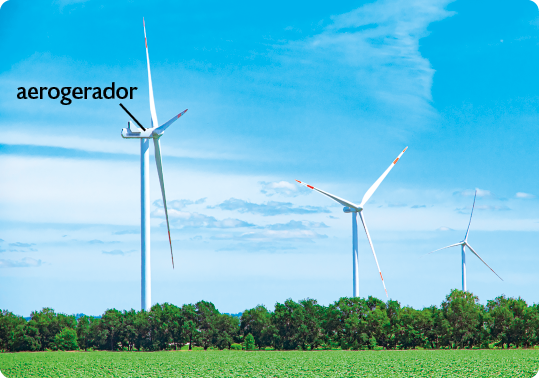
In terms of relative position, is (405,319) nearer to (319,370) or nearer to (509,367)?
(509,367)

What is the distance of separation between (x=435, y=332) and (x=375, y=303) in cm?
1082

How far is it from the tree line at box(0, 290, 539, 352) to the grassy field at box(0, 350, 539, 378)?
11411mm

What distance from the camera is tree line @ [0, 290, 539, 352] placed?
90625mm

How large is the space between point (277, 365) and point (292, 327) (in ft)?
101

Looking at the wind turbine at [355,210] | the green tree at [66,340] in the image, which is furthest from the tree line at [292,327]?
the wind turbine at [355,210]

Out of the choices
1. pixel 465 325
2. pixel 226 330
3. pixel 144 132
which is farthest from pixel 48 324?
pixel 465 325

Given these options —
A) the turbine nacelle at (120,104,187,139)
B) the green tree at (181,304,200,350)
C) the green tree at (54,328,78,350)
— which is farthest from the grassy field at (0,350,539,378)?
the turbine nacelle at (120,104,187,139)

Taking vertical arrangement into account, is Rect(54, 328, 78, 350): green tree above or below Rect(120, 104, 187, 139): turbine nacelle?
below

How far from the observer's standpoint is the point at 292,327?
9731cm

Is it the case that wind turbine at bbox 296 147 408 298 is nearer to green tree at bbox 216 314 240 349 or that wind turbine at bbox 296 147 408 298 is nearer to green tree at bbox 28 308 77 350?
green tree at bbox 216 314 240 349

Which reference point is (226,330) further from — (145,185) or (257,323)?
(145,185)

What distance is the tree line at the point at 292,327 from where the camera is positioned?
297 feet

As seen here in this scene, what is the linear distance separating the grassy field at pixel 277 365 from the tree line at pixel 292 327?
11411mm

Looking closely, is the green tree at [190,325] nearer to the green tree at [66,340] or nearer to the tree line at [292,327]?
the tree line at [292,327]
